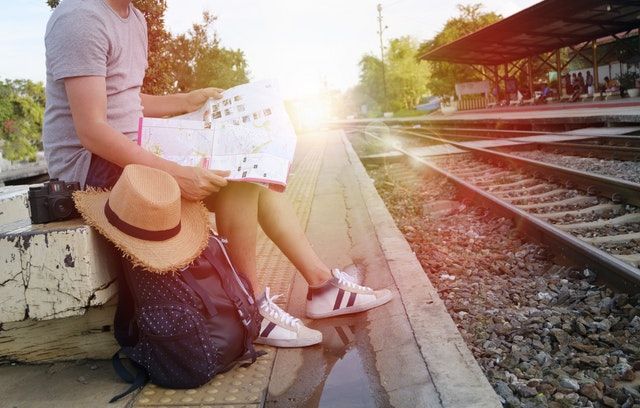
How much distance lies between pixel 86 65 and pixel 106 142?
0.29 m

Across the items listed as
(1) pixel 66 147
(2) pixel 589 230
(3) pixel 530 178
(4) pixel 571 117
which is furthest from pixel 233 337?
(4) pixel 571 117

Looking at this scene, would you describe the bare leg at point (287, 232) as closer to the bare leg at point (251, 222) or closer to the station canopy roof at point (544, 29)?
the bare leg at point (251, 222)

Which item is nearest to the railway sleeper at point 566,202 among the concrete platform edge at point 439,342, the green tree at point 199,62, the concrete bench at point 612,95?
the concrete platform edge at point 439,342

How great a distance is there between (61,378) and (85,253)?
60 cm

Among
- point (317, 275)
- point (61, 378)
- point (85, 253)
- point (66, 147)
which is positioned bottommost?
point (61, 378)

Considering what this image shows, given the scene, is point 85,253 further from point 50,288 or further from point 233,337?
point 233,337

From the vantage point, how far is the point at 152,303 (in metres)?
1.94

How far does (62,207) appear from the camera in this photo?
2.09 metres

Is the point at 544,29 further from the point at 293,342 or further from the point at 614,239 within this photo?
the point at 293,342

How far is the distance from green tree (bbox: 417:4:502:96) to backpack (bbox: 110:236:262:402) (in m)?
46.5

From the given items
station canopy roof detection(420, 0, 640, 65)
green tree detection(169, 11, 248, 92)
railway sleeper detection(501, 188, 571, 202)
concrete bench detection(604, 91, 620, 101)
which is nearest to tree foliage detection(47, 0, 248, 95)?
green tree detection(169, 11, 248, 92)

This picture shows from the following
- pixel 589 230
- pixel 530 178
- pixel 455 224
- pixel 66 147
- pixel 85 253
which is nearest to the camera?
pixel 85 253

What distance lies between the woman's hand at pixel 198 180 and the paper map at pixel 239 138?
0.09 meters

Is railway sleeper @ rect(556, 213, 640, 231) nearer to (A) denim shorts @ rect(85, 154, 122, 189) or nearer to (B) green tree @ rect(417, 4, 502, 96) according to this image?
(A) denim shorts @ rect(85, 154, 122, 189)
